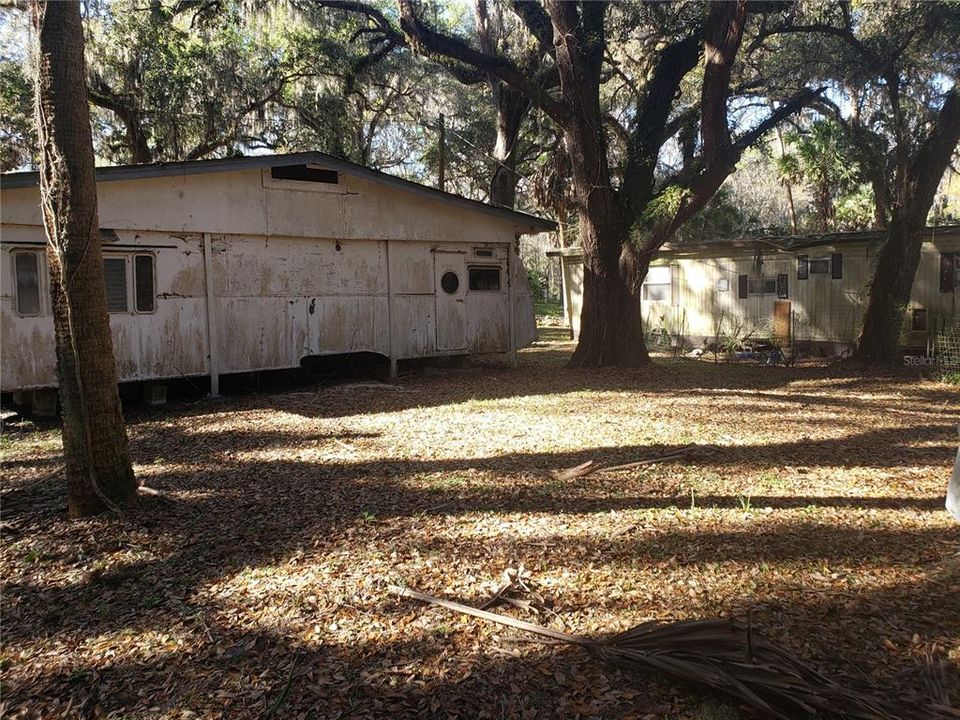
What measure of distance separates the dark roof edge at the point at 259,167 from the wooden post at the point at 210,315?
42.6 inches

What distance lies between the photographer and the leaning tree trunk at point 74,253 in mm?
4859

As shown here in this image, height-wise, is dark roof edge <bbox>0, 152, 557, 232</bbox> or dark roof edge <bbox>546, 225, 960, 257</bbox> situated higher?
dark roof edge <bbox>0, 152, 557, 232</bbox>

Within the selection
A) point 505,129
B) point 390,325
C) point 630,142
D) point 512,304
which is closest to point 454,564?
point 390,325

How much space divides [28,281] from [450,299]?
6.94m

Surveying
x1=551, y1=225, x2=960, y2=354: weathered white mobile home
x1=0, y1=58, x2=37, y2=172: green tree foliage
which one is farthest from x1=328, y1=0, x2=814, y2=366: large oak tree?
x1=0, y1=58, x2=37, y2=172: green tree foliage

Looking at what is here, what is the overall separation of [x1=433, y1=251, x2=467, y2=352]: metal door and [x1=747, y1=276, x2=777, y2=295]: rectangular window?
7797 millimetres

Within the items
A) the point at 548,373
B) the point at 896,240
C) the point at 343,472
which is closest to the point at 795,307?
the point at 896,240

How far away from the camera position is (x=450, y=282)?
1391 cm

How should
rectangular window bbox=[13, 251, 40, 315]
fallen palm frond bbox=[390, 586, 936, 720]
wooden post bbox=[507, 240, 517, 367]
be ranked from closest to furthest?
fallen palm frond bbox=[390, 586, 936, 720] → rectangular window bbox=[13, 251, 40, 315] → wooden post bbox=[507, 240, 517, 367]

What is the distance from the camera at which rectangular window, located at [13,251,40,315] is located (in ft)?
31.0

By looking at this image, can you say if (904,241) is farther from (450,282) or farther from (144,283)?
(144,283)

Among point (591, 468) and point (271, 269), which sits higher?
point (271, 269)

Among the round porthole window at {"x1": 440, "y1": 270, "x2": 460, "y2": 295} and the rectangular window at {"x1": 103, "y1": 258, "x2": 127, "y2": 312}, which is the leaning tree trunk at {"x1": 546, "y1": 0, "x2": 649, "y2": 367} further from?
the rectangular window at {"x1": 103, "y1": 258, "x2": 127, "y2": 312}

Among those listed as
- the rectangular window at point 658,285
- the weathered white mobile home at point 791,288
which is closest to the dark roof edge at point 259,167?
the weathered white mobile home at point 791,288
